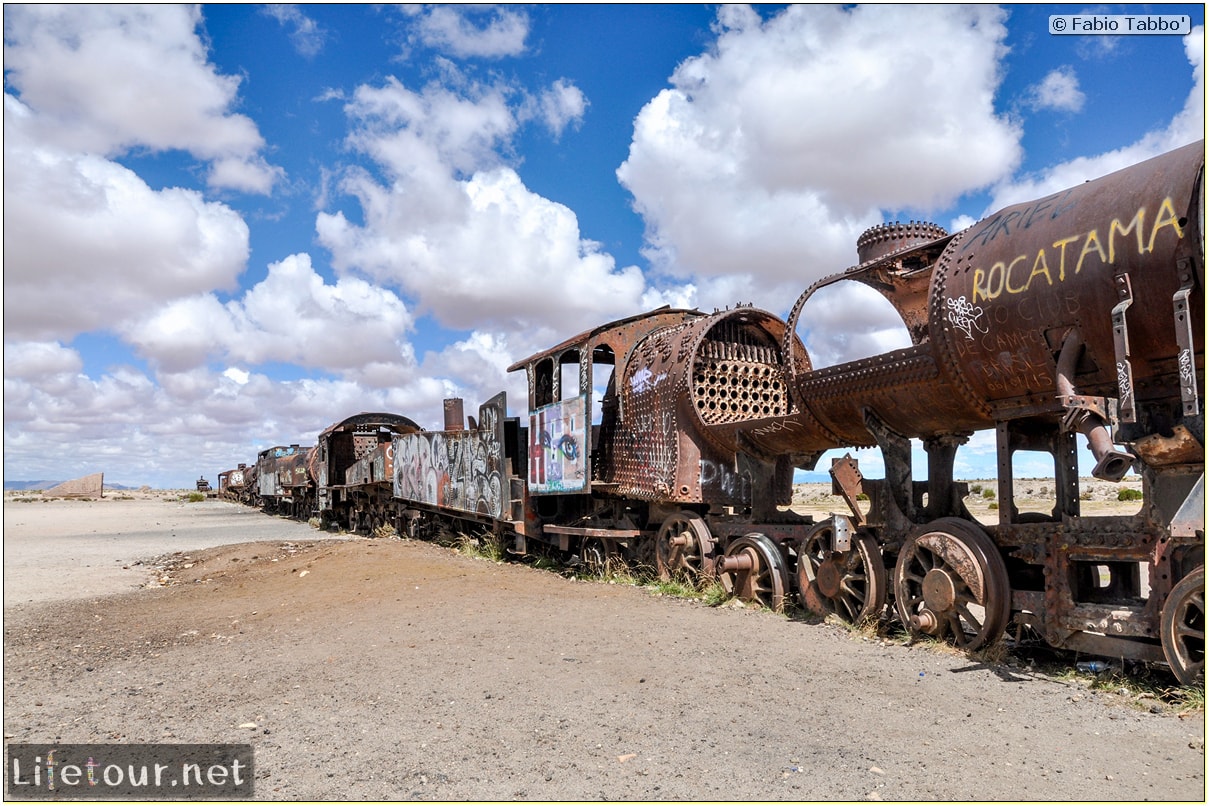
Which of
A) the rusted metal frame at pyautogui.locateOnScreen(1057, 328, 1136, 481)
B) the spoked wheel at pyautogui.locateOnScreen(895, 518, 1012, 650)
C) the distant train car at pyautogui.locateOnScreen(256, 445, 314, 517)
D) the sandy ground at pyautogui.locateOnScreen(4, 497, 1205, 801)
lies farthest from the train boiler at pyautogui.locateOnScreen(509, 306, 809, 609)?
the distant train car at pyautogui.locateOnScreen(256, 445, 314, 517)

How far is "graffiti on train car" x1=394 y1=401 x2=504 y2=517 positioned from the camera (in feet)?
45.7

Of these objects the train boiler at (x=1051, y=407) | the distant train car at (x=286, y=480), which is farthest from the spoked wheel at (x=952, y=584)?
the distant train car at (x=286, y=480)

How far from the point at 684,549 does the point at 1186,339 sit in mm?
6111

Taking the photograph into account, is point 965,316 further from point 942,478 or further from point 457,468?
point 457,468

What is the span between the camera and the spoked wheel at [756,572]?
8234 mm

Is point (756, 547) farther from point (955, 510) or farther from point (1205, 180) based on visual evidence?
point (1205, 180)

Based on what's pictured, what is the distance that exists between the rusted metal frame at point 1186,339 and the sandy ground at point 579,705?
176 centimetres

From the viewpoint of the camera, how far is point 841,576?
7477 millimetres

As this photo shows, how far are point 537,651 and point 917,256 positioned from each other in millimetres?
4578

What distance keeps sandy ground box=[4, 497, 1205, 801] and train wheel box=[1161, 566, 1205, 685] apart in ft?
0.98

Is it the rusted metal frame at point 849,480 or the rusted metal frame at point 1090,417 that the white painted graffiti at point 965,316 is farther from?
the rusted metal frame at point 849,480

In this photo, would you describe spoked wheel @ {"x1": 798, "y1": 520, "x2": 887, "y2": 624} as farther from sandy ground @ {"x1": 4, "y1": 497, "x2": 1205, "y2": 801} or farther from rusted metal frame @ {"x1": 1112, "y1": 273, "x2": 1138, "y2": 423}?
rusted metal frame @ {"x1": 1112, "y1": 273, "x2": 1138, "y2": 423}

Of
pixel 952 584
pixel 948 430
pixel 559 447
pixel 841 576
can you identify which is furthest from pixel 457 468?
pixel 952 584

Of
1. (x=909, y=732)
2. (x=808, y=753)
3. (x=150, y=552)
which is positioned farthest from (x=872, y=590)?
(x=150, y=552)
